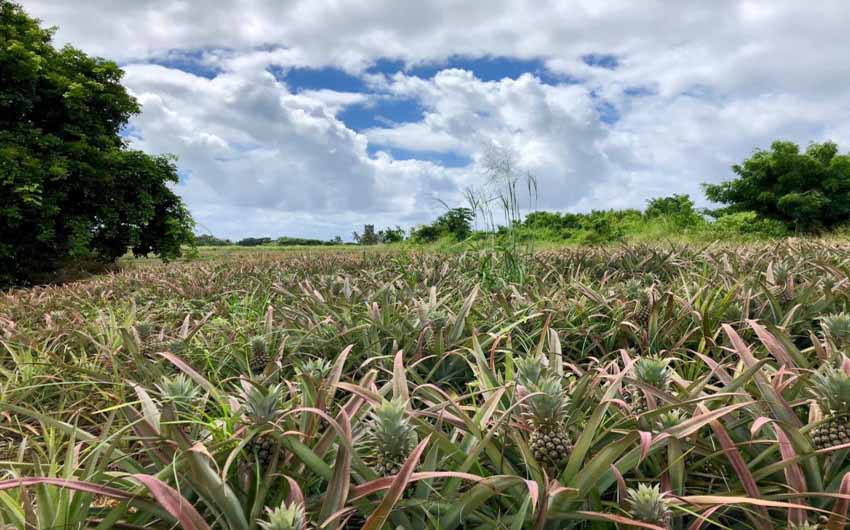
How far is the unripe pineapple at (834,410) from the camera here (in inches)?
40.4

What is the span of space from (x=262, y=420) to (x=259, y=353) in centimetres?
113

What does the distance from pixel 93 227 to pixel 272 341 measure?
44.9ft

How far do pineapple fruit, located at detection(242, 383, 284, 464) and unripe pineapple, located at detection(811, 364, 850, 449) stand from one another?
3.83ft

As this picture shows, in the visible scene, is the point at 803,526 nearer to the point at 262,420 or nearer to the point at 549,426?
the point at 549,426

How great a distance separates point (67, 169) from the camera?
11742 millimetres

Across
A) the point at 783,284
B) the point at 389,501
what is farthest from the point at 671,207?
the point at 389,501

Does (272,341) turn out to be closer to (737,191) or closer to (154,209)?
(154,209)

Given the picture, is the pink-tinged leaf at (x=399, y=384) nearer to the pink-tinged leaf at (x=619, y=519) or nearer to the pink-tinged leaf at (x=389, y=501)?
the pink-tinged leaf at (x=389, y=501)

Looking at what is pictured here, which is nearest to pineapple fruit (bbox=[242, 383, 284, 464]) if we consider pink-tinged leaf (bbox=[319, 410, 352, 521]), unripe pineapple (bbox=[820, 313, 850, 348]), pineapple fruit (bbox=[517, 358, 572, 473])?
pink-tinged leaf (bbox=[319, 410, 352, 521])

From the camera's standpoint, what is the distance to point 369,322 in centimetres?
232

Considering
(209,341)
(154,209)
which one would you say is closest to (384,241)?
(154,209)

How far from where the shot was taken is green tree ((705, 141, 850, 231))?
23625mm

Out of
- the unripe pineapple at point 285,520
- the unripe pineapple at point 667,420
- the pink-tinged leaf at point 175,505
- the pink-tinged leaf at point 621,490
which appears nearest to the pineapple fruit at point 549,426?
the pink-tinged leaf at point 621,490

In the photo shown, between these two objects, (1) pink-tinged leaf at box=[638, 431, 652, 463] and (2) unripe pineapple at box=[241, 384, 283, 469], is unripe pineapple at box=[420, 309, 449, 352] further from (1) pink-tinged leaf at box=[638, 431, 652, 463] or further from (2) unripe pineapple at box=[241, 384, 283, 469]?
(1) pink-tinged leaf at box=[638, 431, 652, 463]
